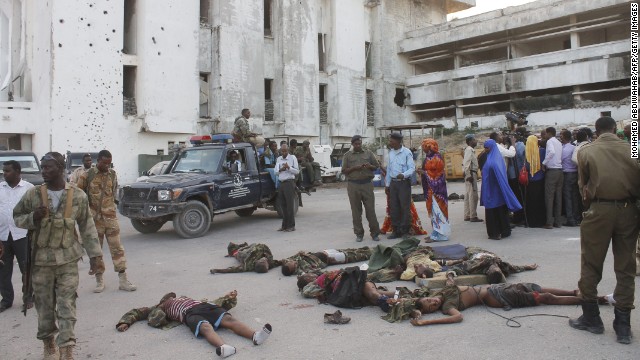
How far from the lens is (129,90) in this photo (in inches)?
947

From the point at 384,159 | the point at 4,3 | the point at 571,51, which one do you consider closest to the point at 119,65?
the point at 4,3

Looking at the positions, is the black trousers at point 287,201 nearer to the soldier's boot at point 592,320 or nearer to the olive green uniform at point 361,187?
the olive green uniform at point 361,187

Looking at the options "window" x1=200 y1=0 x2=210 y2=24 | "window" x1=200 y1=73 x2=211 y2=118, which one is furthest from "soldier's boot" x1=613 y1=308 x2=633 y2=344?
"window" x1=200 y1=0 x2=210 y2=24

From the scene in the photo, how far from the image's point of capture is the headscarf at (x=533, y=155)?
9.59 m

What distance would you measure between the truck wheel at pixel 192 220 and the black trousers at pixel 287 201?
1607 millimetres

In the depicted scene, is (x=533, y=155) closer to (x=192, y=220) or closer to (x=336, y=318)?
(x=336, y=318)

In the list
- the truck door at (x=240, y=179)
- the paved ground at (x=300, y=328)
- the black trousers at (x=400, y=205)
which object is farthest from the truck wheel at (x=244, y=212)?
the black trousers at (x=400, y=205)

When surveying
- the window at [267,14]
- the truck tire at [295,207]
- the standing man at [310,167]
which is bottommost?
the truck tire at [295,207]

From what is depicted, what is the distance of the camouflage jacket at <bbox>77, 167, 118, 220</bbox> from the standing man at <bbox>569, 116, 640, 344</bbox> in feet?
18.6

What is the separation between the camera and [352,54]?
33.2 m

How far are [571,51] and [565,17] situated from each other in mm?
2337

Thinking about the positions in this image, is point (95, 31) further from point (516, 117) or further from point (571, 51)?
point (571, 51)

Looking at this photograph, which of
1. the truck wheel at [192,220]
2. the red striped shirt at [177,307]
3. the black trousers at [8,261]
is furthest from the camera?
the truck wheel at [192,220]

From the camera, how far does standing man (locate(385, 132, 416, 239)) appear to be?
915cm
